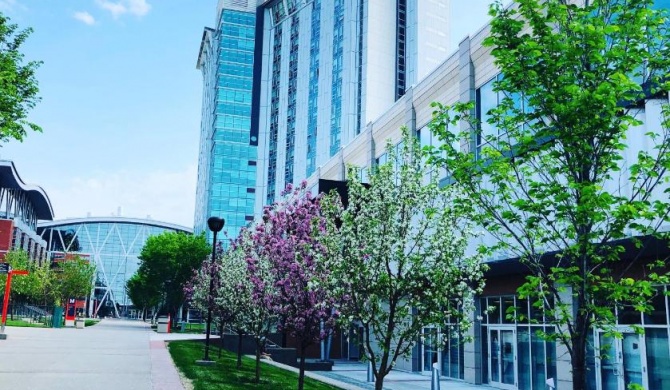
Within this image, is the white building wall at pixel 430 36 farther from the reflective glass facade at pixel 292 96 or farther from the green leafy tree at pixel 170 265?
the green leafy tree at pixel 170 265

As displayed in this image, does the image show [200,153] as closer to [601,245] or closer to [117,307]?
[117,307]

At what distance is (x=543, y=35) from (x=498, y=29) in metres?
0.65

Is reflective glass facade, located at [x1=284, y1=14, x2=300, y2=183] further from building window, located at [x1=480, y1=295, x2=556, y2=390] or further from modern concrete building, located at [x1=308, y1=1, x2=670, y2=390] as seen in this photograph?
building window, located at [x1=480, y1=295, x2=556, y2=390]

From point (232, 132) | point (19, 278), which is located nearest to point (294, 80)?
point (232, 132)

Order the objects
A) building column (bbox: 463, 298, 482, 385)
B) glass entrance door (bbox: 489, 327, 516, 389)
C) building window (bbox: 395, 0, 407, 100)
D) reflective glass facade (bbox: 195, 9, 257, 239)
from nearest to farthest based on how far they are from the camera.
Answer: glass entrance door (bbox: 489, 327, 516, 389)
building column (bbox: 463, 298, 482, 385)
building window (bbox: 395, 0, 407, 100)
reflective glass facade (bbox: 195, 9, 257, 239)

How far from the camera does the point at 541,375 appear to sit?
21422 mm

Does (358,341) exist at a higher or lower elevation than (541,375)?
higher

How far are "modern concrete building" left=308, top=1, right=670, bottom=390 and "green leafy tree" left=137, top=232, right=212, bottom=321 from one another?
38.1 m

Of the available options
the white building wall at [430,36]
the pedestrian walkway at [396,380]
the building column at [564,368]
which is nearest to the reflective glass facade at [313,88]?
the white building wall at [430,36]

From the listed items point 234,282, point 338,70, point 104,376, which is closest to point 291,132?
point 338,70

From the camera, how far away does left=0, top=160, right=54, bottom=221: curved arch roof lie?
87.2 meters

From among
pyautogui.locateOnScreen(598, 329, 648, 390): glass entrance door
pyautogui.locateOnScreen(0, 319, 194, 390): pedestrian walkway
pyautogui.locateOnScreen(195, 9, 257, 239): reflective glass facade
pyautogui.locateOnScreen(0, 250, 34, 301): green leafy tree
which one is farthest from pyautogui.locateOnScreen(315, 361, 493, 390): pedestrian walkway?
pyautogui.locateOnScreen(195, 9, 257, 239): reflective glass facade

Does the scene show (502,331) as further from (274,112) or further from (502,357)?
(274,112)

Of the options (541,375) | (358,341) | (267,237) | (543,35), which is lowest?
(541,375)
